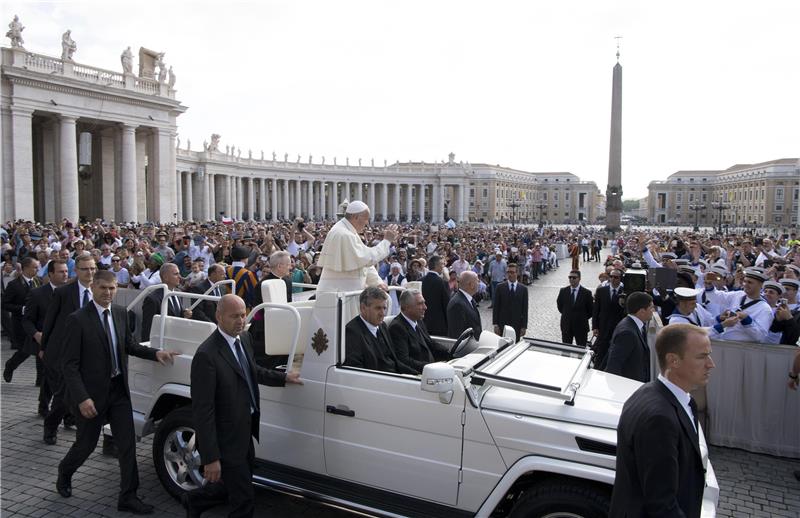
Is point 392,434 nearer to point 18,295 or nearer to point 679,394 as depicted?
point 679,394

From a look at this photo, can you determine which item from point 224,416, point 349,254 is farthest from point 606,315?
point 224,416

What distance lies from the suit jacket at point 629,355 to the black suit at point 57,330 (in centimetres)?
538

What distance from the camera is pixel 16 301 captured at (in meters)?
8.81

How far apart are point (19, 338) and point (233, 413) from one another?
6.64 meters

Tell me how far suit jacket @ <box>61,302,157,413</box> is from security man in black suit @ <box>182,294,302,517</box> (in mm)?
1323

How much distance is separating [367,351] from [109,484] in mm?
3090

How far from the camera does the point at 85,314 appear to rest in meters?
4.92

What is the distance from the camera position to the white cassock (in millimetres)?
5453

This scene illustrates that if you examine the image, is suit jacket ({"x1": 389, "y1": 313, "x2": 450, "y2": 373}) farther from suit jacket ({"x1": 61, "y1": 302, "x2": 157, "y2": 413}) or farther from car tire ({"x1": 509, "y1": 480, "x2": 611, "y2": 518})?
suit jacket ({"x1": 61, "y1": 302, "x2": 157, "y2": 413})

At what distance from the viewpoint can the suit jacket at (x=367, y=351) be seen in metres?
4.53

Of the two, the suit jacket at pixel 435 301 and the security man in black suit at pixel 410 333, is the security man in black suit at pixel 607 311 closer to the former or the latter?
the suit jacket at pixel 435 301

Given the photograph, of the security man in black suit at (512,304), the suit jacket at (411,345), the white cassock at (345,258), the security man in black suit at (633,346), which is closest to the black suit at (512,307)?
the security man in black suit at (512,304)

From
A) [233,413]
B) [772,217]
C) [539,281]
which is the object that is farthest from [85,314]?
[772,217]

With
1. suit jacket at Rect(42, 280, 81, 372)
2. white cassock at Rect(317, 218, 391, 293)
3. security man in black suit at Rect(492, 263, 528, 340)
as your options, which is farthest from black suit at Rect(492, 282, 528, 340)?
suit jacket at Rect(42, 280, 81, 372)
